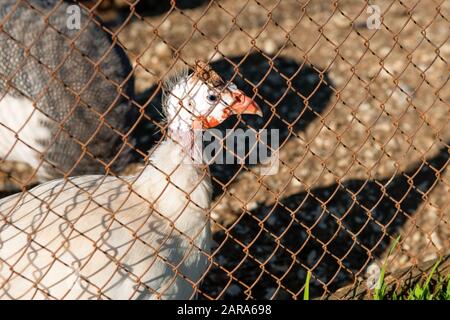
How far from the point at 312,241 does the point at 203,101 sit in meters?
1.47

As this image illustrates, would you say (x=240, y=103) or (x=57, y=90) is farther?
(x=57, y=90)

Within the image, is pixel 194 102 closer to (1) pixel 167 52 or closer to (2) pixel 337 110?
(2) pixel 337 110

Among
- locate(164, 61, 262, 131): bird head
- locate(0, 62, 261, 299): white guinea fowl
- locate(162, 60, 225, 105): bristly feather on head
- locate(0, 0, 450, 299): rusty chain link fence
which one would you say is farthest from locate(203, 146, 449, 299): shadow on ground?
locate(162, 60, 225, 105): bristly feather on head

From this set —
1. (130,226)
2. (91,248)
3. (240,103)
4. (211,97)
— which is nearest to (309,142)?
(240,103)

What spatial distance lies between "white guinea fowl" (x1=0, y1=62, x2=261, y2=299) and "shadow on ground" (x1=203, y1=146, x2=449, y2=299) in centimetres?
73

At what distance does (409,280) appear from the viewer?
3658mm

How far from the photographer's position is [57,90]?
4.54 m

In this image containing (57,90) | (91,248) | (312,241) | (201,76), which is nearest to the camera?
(91,248)

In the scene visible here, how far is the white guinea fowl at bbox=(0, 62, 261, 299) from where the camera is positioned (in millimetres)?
2934

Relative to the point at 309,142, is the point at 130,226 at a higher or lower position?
higher

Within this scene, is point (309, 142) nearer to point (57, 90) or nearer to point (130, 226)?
point (130, 226)

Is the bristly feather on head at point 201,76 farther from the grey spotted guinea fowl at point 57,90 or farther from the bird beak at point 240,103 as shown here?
the grey spotted guinea fowl at point 57,90

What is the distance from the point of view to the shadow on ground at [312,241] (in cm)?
411

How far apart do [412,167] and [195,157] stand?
215 centimetres
